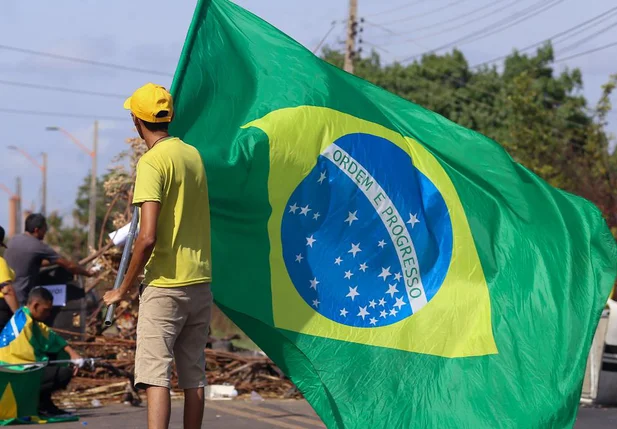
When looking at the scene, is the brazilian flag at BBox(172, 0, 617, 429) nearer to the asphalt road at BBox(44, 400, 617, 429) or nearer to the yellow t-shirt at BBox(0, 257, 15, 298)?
the asphalt road at BBox(44, 400, 617, 429)

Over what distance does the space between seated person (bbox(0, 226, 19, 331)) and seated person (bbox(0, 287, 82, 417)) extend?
0.83 feet

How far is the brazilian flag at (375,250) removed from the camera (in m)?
6.30

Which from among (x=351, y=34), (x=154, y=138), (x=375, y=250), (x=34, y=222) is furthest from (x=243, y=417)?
(x=351, y=34)

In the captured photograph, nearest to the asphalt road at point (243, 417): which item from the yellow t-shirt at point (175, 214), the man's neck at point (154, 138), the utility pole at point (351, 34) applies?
the yellow t-shirt at point (175, 214)

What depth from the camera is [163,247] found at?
214 inches

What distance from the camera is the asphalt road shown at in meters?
8.54

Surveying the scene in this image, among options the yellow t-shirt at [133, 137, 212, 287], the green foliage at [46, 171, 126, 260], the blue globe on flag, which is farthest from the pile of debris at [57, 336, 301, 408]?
the green foliage at [46, 171, 126, 260]

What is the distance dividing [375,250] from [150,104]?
1807mm

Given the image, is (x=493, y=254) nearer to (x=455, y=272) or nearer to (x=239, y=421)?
(x=455, y=272)

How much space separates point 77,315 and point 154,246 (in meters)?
5.97

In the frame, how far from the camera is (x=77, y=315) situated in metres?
11.1

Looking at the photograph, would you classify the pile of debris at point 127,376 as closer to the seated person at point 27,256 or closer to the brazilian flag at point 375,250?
the seated person at point 27,256

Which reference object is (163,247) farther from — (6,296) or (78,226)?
(78,226)

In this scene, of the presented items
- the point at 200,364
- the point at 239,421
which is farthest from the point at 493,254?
the point at 239,421
